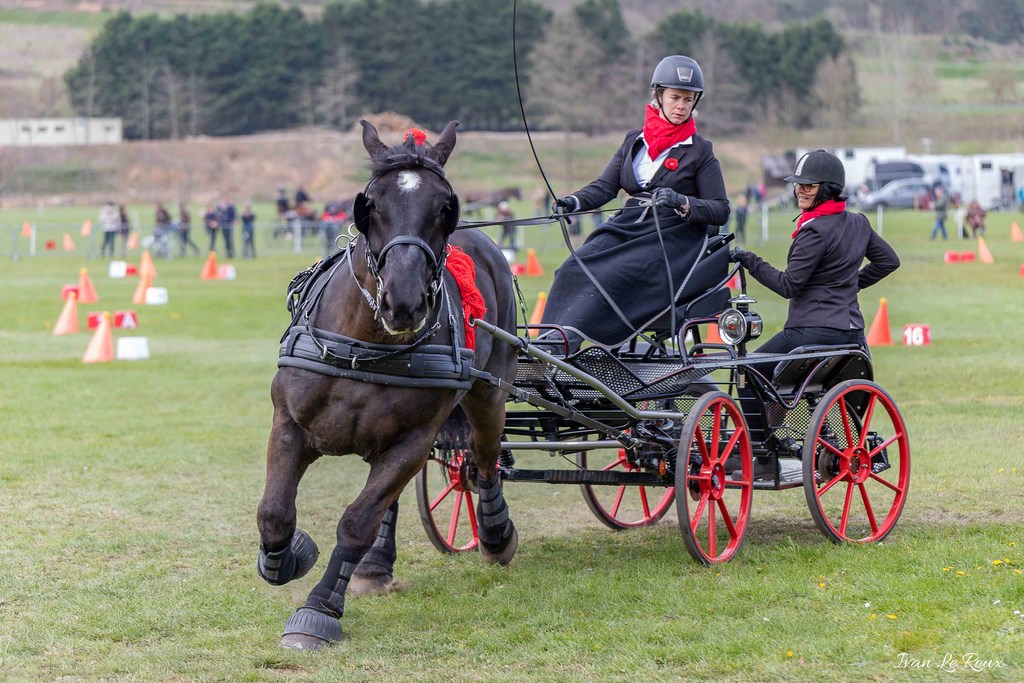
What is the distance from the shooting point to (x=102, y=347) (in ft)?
51.9

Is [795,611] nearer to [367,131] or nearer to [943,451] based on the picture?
[367,131]

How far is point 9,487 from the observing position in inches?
340

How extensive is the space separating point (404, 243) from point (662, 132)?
2761mm

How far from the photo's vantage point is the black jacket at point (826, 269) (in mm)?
7047

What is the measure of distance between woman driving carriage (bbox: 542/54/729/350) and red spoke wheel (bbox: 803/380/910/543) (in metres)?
1.10

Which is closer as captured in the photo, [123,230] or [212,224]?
[212,224]

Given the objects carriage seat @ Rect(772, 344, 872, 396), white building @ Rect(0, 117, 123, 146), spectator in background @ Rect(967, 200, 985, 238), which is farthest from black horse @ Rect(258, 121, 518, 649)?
white building @ Rect(0, 117, 123, 146)

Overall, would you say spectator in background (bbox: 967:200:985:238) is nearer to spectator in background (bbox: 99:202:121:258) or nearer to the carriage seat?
spectator in background (bbox: 99:202:121:258)

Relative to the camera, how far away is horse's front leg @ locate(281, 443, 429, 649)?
17.6ft

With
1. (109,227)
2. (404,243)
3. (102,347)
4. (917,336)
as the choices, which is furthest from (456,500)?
(109,227)

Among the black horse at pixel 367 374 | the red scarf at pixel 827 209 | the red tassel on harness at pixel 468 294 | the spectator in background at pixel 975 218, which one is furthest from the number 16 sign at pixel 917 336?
the spectator in background at pixel 975 218

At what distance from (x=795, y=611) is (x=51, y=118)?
89.6m

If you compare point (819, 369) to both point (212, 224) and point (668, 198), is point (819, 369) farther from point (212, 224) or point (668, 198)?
point (212, 224)

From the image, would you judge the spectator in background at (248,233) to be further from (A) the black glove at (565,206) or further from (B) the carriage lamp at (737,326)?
(B) the carriage lamp at (737,326)
